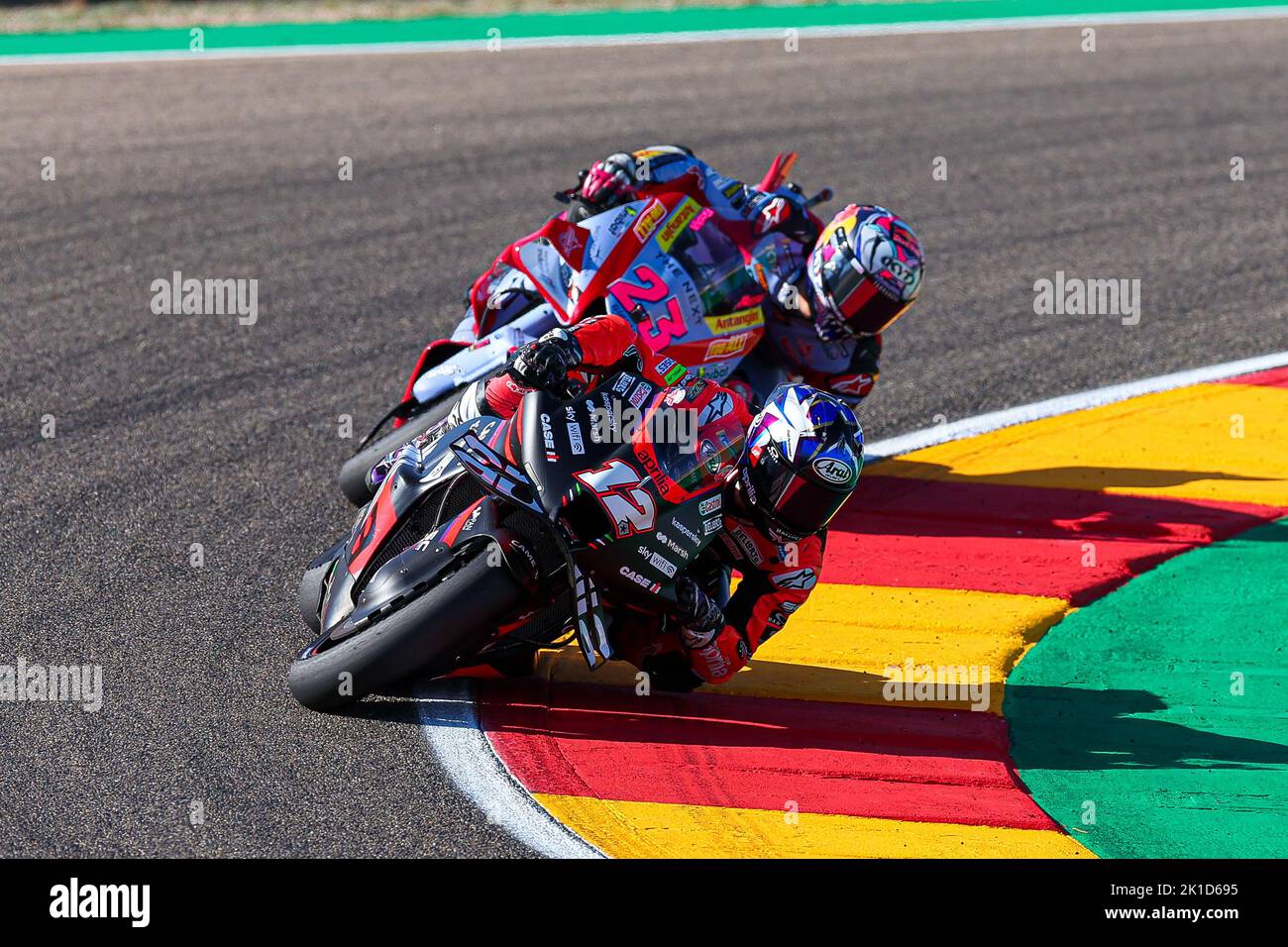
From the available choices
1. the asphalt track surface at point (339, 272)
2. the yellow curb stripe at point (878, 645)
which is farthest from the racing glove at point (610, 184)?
the yellow curb stripe at point (878, 645)

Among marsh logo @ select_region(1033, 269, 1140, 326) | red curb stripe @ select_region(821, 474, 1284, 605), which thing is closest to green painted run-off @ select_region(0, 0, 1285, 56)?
marsh logo @ select_region(1033, 269, 1140, 326)

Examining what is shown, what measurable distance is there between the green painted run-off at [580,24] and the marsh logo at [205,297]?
7.79 meters

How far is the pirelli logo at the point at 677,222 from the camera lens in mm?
7734

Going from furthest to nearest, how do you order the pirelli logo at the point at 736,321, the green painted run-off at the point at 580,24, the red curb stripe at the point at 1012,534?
1. the green painted run-off at the point at 580,24
2. the pirelli logo at the point at 736,321
3. the red curb stripe at the point at 1012,534

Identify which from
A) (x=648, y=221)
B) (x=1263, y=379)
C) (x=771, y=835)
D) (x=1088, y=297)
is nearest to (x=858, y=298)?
(x=648, y=221)

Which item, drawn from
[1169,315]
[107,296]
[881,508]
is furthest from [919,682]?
[107,296]

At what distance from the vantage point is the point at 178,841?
5.05 m

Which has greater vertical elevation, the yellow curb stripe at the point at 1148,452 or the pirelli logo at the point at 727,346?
the pirelli logo at the point at 727,346

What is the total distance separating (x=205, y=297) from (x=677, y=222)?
416cm

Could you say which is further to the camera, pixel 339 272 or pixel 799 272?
pixel 339 272

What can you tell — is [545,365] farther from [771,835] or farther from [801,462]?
[771,835]

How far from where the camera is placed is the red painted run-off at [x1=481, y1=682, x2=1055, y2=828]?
5.64 meters

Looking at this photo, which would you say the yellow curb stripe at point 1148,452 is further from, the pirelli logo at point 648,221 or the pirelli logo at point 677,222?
the pirelli logo at point 648,221
